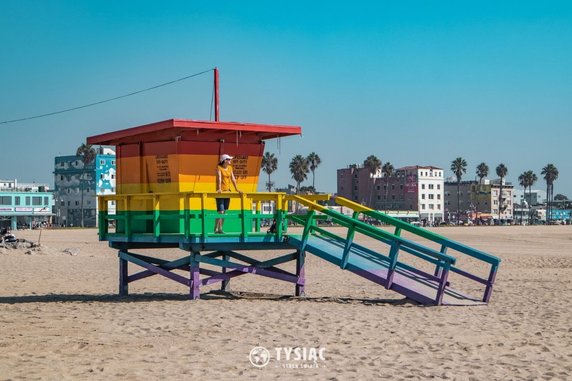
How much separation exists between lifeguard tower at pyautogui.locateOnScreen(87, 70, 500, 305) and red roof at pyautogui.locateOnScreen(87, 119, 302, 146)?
2 cm

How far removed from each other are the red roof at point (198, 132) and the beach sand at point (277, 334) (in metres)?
2.87

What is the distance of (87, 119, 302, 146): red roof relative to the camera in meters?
13.3

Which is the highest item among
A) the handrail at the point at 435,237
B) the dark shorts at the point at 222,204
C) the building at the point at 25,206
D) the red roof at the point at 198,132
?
the red roof at the point at 198,132

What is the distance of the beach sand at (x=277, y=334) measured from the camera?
7910mm

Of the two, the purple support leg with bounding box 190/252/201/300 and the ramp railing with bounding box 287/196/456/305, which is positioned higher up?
the ramp railing with bounding box 287/196/456/305

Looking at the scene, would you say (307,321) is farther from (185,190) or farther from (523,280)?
(523,280)

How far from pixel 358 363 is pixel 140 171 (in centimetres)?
767

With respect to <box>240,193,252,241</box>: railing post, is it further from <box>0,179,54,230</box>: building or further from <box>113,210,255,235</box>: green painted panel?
<box>0,179,54,230</box>: building

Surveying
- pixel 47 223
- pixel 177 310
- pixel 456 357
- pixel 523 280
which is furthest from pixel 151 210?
pixel 47 223

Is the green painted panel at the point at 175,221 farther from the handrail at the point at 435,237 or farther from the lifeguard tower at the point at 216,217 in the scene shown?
the handrail at the point at 435,237

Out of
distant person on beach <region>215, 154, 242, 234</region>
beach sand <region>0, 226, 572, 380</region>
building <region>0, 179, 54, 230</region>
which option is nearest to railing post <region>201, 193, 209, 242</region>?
distant person on beach <region>215, 154, 242, 234</region>

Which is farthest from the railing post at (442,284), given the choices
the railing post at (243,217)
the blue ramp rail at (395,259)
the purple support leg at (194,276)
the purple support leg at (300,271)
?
the purple support leg at (194,276)

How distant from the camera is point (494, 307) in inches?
513

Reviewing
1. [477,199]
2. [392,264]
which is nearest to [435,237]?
[392,264]
